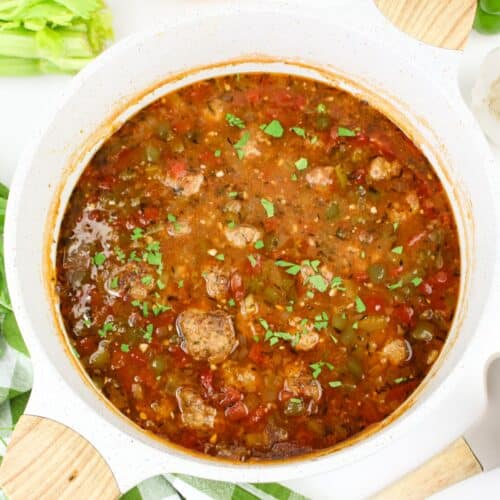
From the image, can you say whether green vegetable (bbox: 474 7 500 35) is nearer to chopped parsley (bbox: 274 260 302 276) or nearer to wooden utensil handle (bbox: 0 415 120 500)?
chopped parsley (bbox: 274 260 302 276)

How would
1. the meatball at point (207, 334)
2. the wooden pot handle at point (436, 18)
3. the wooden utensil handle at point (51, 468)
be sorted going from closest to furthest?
the wooden utensil handle at point (51, 468)
the wooden pot handle at point (436, 18)
the meatball at point (207, 334)

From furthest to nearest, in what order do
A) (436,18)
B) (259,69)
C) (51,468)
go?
(259,69) < (436,18) < (51,468)

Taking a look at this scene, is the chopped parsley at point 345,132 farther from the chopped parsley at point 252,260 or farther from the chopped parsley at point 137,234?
the chopped parsley at point 137,234

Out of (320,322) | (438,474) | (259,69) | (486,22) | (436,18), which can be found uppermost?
(436,18)

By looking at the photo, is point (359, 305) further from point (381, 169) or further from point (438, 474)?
point (438, 474)

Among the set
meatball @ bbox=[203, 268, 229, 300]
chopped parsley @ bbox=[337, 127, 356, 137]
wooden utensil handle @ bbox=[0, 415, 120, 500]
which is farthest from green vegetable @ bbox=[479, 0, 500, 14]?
wooden utensil handle @ bbox=[0, 415, 120, 500]

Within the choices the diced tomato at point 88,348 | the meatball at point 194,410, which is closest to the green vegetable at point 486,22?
the meatball at point 194,410

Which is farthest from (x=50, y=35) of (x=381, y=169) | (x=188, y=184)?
(x=381, y=169)

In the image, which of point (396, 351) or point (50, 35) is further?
point (50, 35)
